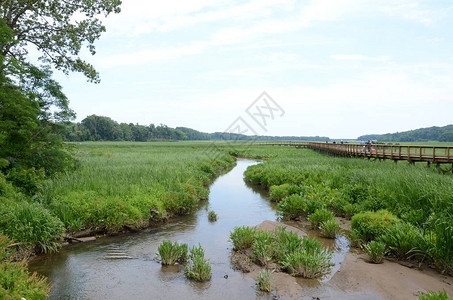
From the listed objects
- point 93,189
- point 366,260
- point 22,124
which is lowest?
point 366,260

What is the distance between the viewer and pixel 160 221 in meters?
13.4

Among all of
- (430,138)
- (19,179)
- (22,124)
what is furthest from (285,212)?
(430,138)

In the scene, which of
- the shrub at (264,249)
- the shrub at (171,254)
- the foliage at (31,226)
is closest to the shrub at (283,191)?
the shrub at (264,249)

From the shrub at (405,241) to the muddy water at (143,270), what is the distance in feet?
5.09

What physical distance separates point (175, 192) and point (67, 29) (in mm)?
13157

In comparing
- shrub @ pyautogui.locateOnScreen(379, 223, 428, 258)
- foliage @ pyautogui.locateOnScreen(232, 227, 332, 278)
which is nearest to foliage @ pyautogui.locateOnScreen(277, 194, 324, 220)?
shrub @ pyautogui.locateOnScreen(379, 223, 428, 258)

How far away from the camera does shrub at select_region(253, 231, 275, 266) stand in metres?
8.57

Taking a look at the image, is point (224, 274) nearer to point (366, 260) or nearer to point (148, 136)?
point (366, 260)

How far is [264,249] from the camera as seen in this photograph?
28.8 ft

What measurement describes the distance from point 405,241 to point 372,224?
167 centimetres

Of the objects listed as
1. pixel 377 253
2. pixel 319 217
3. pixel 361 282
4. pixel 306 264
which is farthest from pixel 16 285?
pixel 319 217

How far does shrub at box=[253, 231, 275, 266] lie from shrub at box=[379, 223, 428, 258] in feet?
11.6

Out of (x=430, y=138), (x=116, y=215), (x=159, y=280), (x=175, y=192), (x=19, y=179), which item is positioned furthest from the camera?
(x=430, y=138)

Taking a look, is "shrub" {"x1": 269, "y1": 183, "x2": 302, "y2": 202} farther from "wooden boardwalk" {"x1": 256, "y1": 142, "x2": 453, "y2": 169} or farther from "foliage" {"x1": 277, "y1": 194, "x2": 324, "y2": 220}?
"wooden boardwalk" {"x1": 256, "y1": 142, "x2": 453, "y2": 169}
